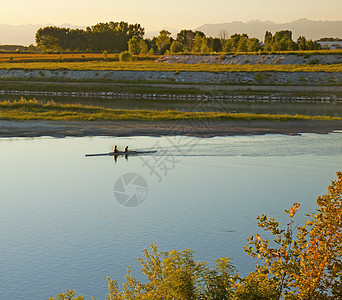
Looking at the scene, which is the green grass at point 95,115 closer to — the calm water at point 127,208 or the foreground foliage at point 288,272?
the calm water at point 127,208

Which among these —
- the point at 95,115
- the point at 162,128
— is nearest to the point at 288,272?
the point at 162,128

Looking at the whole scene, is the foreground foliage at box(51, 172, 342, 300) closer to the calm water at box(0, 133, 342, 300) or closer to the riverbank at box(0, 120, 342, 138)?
the calm water at box(0, 133, 342, 300)

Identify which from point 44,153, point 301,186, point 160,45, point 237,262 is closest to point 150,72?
point 44,153

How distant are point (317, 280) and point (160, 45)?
18343 centimetres

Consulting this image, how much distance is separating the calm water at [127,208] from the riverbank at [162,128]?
165 inches

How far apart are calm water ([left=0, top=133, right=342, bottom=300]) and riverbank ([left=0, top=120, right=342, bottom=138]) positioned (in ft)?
13.8

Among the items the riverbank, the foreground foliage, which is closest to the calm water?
the foreground foliage

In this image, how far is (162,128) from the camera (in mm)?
40844

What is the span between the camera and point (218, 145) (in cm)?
3309

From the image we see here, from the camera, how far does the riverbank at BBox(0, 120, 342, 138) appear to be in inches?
1510

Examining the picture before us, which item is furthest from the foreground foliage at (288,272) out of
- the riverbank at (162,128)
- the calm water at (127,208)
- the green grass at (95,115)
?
the green grass at (95,115)

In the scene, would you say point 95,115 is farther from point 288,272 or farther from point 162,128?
point 288,272

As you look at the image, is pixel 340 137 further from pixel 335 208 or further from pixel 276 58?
pixel 276 58

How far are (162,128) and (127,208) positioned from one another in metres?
21.9
